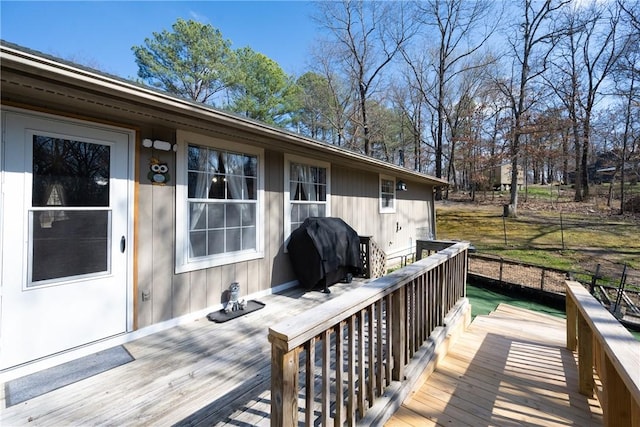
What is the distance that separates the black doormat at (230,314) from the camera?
3.11 metres

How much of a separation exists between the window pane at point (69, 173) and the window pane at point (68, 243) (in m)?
0.11

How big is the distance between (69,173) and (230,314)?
6.79 feet

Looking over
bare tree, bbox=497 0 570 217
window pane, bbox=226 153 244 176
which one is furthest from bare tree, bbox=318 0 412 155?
window pane, bbox=226 153 244 176

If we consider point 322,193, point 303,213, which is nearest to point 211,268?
point 303,213

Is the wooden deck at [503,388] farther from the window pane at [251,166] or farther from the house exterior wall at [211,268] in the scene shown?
the window pane at [251,166]

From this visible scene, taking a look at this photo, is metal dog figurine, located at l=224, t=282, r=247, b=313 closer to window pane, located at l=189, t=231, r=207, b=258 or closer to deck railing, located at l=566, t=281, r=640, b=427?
window pane, located at l=189, t=231, r=207, b=258

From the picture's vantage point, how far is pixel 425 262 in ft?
7.94

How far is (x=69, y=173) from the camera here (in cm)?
233

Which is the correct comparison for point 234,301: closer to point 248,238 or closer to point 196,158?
point 248,238

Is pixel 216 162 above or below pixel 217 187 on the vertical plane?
above

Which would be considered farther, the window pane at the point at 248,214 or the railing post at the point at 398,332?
the window pane at the point at 248,214

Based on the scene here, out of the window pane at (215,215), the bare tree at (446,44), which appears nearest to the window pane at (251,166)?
the window pane at (215,215)

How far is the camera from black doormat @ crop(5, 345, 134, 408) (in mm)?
1917

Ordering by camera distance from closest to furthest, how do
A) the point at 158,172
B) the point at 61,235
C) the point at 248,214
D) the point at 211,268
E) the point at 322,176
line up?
the point at 61,235
the point at 158,172
the point at 211,268
the point at 248,214
the point at 322,176
